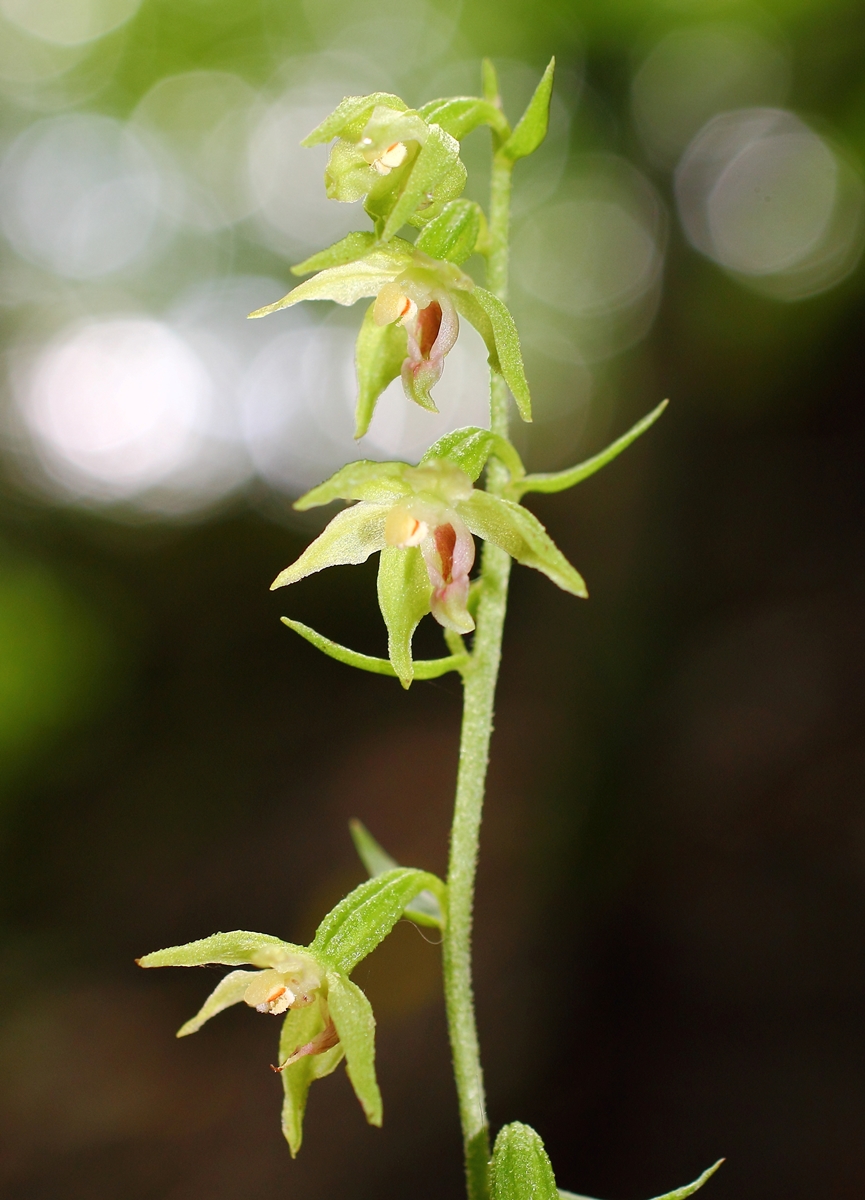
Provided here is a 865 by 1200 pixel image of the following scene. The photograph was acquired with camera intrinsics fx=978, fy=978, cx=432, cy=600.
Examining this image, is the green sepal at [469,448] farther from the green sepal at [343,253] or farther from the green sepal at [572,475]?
the green sepal at [343,253]

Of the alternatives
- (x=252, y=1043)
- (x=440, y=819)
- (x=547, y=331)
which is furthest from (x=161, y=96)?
(x=252, y=1043)

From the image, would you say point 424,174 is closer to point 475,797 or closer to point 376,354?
point 376,354

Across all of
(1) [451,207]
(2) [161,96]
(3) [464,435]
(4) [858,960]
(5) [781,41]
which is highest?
(2) [161,96]

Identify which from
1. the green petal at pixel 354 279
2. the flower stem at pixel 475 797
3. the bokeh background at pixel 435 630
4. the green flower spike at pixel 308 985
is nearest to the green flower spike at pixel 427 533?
the flower stem at pixel 475 797

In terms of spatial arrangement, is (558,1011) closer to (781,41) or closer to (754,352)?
(754,352)

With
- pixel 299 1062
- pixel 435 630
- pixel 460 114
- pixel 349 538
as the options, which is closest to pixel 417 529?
pixel 349 538

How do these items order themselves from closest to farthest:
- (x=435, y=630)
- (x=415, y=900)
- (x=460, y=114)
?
(x=460, y=114) < (x=415, y=900) < (x=435, y=630)
